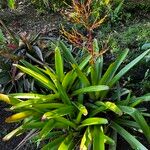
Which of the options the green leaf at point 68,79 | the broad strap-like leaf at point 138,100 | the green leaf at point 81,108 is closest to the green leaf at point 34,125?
the green leaf at point 81,108

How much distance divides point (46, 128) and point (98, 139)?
1.66ft

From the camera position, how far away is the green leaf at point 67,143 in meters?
3.86

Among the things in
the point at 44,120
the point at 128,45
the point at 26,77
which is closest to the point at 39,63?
the point at 26,77

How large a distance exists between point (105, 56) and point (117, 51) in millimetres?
163

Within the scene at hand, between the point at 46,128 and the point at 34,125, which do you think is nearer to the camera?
the point at 46,128

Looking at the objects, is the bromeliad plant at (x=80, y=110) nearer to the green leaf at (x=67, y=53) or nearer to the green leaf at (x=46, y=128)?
the green leaf at (x=46, y=128)

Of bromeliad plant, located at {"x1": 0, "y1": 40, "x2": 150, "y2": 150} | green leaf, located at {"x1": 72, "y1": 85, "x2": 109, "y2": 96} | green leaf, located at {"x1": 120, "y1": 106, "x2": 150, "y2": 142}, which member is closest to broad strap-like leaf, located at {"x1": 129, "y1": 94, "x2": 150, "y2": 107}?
bromeliad plant, located at {"x1": 0, "y1": 40, "x2": 150, "y2": 150}

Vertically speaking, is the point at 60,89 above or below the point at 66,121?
above

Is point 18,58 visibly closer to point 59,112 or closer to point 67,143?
point 59,112

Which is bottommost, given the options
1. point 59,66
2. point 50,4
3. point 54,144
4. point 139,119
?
point 54,144

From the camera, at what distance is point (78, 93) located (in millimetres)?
4180

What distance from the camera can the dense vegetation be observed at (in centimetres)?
389

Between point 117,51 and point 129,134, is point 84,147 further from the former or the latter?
point 117,51

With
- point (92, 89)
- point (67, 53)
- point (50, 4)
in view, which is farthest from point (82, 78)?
point (50, 4)
